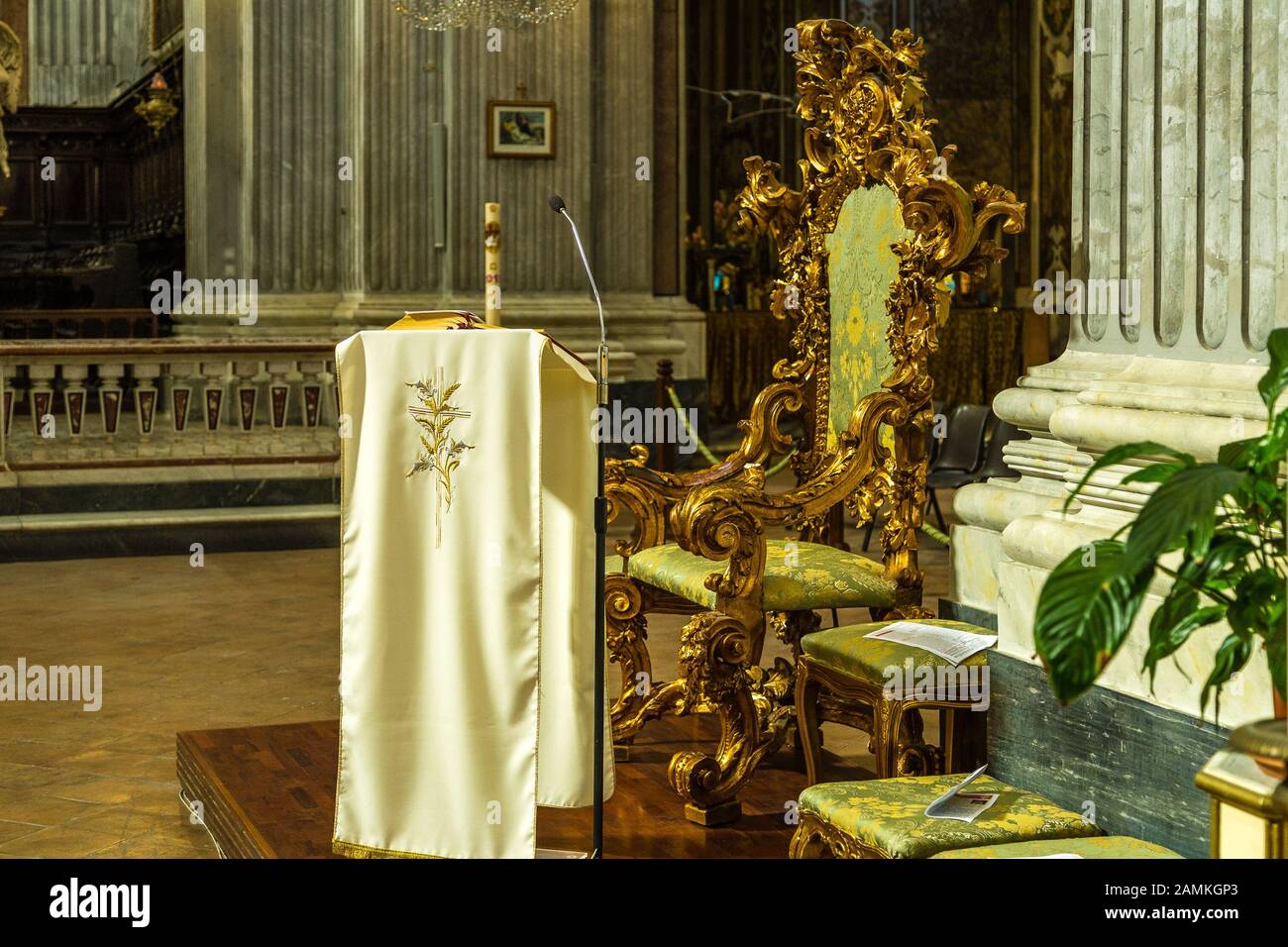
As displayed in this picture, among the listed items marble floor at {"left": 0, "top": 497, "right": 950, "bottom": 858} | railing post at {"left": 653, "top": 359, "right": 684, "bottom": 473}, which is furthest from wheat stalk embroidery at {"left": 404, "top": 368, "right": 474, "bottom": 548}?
railing post at {"left": 653, "top": 359, "right": 684, "bottom": 473}

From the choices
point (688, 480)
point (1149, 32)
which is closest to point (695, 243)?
point (688, 480)

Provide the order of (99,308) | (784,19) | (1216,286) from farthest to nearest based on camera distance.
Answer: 1. (784,19)
2. (99,308)
3. (1216,286)

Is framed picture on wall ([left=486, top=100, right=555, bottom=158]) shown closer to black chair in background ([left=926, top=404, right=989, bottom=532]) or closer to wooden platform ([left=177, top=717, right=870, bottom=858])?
black chair in background ([left=926, top=404, right=989, bottom=532])

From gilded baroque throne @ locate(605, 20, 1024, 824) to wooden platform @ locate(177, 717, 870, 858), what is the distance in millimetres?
95

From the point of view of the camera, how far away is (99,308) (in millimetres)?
12188

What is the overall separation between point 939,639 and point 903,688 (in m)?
0.13

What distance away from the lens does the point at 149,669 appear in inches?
220

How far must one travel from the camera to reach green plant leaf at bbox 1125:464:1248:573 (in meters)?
1.66

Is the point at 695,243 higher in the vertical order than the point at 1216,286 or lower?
higher

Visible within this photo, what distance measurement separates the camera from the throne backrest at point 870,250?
374 cm

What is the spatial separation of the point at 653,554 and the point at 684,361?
22.3 feet

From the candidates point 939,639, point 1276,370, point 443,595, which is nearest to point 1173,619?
point 1276,370
